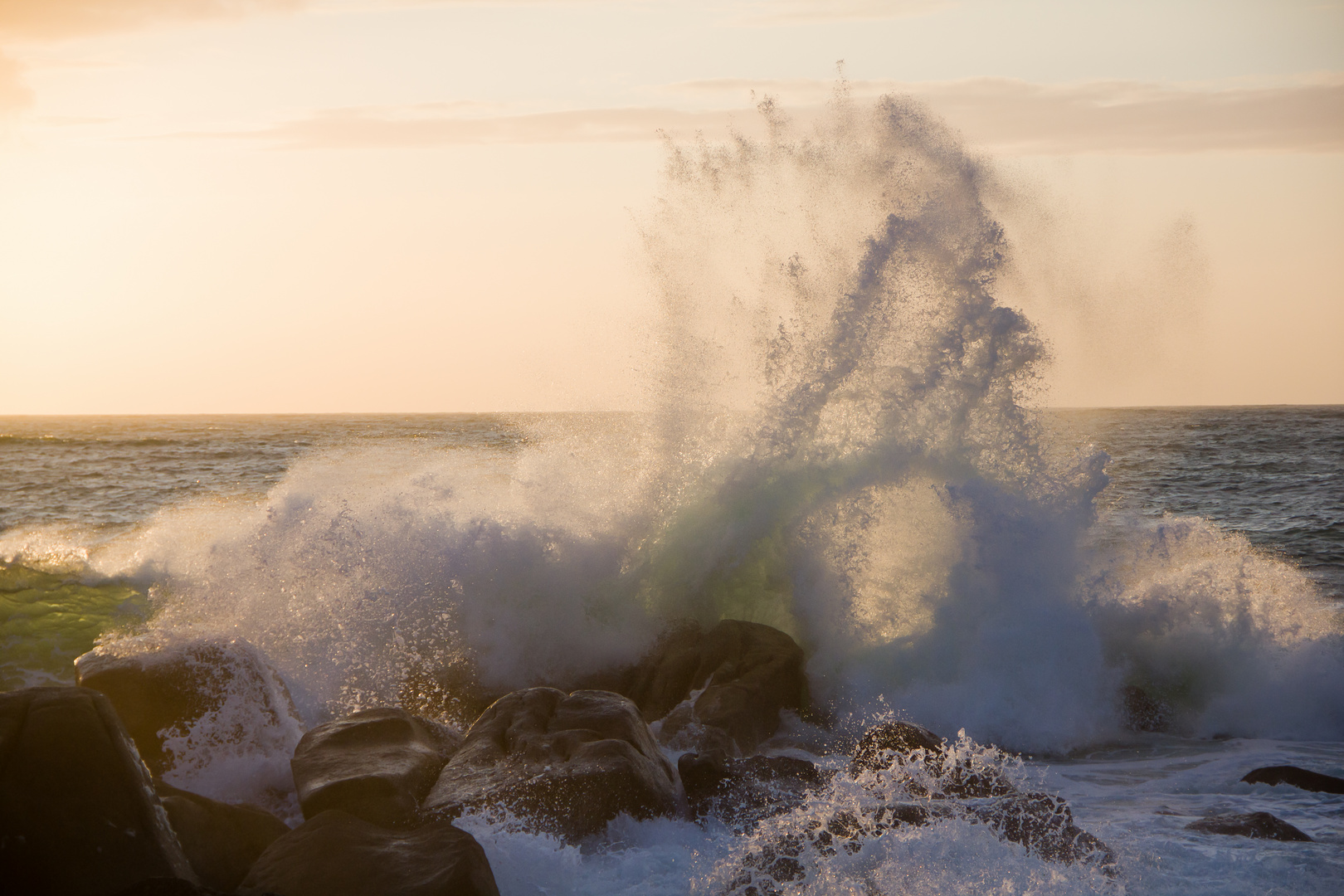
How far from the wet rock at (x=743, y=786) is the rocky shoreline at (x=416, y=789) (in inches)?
0.6

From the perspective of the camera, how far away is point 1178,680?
9.89 metres

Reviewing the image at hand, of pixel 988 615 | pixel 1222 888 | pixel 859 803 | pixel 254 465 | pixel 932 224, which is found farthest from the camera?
pixel 254 465

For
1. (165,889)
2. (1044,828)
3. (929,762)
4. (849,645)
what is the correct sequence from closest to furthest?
(165,889) → (1044,828) → (929,762) → (849,645)

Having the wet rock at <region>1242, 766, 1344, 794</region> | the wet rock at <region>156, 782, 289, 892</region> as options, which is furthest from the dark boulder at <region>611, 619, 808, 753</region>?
the wet rock at <region>1242, 766, 1344, 794</region>

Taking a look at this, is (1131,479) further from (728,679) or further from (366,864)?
(366,864)

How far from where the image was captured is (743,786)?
6.46 meters

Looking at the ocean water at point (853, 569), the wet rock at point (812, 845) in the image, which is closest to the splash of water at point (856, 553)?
the ocean water at point (853, 569)

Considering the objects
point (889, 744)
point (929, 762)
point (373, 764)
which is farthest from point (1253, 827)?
point (373, 764)

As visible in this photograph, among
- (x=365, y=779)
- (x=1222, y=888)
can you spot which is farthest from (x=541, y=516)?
(x=1222, y=888)

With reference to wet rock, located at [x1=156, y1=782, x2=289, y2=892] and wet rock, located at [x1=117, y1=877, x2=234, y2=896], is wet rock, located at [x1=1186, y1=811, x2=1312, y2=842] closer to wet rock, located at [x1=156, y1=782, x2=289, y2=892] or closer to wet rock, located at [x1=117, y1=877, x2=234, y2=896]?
wet rock, located at [x1=156, y1=782, x2=289, y2=892]

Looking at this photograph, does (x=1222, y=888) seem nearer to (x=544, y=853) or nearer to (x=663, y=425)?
(x=544, y=853)

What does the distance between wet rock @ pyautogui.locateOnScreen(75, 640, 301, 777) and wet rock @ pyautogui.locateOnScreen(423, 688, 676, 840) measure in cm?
177

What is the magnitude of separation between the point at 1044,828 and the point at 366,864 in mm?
3848

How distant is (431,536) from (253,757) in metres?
4.29
